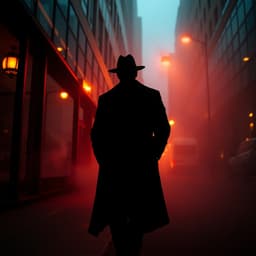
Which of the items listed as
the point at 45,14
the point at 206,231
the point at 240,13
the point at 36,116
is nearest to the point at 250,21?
the point at 240,13

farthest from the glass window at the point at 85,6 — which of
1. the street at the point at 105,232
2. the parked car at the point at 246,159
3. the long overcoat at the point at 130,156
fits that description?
the long overcoat at the point at 130,156

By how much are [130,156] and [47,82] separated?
1082cm

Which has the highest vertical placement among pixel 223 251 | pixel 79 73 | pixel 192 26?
pixel 192 26

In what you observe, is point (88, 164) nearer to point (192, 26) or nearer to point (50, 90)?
point (50, 90)

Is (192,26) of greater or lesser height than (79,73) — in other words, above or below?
above

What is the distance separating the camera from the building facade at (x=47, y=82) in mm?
6680

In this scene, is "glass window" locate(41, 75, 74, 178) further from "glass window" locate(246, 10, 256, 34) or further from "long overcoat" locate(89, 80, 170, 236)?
"glass window" locate(246, 10, 256, 34)

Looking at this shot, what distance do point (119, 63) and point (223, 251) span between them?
2813 millimetres

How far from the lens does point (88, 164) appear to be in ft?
58.3

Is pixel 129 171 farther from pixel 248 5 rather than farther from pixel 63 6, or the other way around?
pixel 248 5

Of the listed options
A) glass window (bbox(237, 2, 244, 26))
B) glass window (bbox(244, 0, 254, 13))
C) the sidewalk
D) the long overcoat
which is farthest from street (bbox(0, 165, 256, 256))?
glass window (bbox(237, 2, 244, 26))

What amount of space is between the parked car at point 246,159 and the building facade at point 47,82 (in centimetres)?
734

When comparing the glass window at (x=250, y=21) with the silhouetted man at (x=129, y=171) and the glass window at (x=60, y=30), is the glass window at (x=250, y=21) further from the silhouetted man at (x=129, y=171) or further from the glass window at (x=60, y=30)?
the silhouetted man at (x=129, y=171)

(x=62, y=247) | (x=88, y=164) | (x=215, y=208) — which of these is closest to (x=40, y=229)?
(x=62, y=247)
